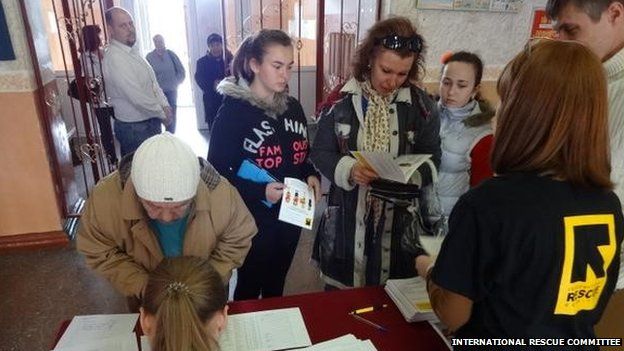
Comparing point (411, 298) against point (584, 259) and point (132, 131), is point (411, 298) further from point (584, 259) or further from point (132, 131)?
point (132, 131)

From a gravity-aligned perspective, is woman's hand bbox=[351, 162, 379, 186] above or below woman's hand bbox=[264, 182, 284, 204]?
above

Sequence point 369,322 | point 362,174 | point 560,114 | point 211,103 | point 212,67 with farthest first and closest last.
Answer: point 211,103 → point 212,67 → point 362,174 → point 369,322 → point 560,114

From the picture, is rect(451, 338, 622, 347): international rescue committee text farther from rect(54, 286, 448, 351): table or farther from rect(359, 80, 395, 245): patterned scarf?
rect(359, 80, 395, 245): patterned scarf

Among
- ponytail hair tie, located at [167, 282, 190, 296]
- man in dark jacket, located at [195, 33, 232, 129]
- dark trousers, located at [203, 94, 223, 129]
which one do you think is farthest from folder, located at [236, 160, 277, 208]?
dark trousers, located at [203, 94, 223, 129]

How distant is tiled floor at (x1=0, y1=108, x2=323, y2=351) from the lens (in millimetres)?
2139

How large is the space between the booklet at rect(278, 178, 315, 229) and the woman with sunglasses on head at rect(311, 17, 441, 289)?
92 mm

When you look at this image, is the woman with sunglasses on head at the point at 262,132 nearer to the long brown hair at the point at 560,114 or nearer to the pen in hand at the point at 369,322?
the pen in hand at the point at 369,322

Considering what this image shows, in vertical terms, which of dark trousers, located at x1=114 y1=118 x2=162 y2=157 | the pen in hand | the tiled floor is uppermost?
the pen in hand

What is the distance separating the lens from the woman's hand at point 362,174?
1489 millimetres

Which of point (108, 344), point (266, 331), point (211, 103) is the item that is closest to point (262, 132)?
point (266, 331)

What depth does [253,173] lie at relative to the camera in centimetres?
166

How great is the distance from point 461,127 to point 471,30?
1.38 metres

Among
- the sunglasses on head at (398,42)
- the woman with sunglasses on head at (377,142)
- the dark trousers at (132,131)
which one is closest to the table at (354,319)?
the woman with sunglasses on head at (377,142)

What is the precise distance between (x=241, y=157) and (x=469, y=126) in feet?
3.33
